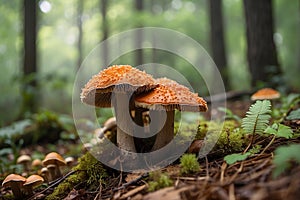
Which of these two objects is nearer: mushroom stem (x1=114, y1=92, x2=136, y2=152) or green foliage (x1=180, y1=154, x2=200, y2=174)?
green foliage (x1=180, y1=154, x2=200, y2=174)

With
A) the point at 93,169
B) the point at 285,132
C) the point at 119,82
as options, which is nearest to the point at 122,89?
the point at 119,82

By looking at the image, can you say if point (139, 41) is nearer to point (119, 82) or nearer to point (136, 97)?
point (136, 97)

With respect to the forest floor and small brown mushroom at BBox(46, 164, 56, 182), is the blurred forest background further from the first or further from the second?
small brown mushroom at BBox(46, 164, 56, 182)

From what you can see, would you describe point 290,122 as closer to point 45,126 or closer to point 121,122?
point 121,122

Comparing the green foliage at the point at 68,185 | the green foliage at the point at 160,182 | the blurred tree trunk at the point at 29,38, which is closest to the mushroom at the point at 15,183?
the green foliage at the point at 68,185

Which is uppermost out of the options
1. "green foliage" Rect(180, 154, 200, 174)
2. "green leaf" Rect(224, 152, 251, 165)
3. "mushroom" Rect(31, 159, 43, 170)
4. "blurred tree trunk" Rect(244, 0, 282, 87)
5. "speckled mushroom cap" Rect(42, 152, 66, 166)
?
"blurred tree trunk" Rect(244, 0, 282, 87)

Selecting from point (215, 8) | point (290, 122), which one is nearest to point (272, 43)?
point (290, 122)

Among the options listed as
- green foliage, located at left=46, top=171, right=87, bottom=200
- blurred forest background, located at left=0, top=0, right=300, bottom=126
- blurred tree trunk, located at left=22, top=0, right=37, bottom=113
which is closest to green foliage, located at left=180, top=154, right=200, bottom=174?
green foliage, located at left=46, top=171, right=87, bottom=200

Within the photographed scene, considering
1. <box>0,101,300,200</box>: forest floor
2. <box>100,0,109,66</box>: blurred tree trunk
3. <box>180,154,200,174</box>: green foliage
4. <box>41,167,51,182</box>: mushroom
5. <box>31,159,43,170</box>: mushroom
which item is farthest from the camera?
<box>100,0,109,66</box>: blurred tree trunk
